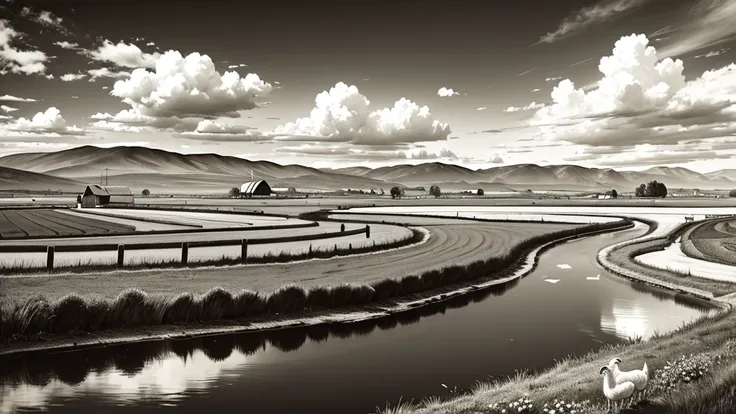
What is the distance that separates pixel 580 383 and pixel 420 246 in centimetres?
3567

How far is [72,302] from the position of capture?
69.6 feet

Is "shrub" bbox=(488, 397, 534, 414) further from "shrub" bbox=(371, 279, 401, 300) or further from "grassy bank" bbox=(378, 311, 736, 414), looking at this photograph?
"shrub" bbox=(371, 279, 401, 300)

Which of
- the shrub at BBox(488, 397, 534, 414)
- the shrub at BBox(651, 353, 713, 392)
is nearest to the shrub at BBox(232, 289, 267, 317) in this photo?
the shrub at BBox(488, 397, 534, 414)

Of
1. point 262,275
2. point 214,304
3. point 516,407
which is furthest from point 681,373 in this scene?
point 262,275

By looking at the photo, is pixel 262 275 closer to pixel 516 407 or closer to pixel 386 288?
pixel 386 288

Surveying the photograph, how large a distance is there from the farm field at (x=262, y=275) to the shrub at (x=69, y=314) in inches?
96.7

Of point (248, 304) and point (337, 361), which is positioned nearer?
point (337, 361)

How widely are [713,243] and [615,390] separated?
4692cm

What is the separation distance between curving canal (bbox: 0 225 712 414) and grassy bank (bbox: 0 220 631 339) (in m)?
1.93

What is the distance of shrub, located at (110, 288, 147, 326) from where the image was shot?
22266 millimetres

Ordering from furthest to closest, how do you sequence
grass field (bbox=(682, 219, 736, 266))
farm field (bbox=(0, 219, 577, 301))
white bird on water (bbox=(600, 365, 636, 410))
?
grass field (bbox=(682, 219, 736, 266))
farm field (bbox=(0, 219, 577, 301))
white bird on water (bbox=(600, 365, 636, 410))

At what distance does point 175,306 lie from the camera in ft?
76.7

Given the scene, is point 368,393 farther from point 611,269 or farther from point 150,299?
point 611,269

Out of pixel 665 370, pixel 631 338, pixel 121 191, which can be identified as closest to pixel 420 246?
pixel 631 338
